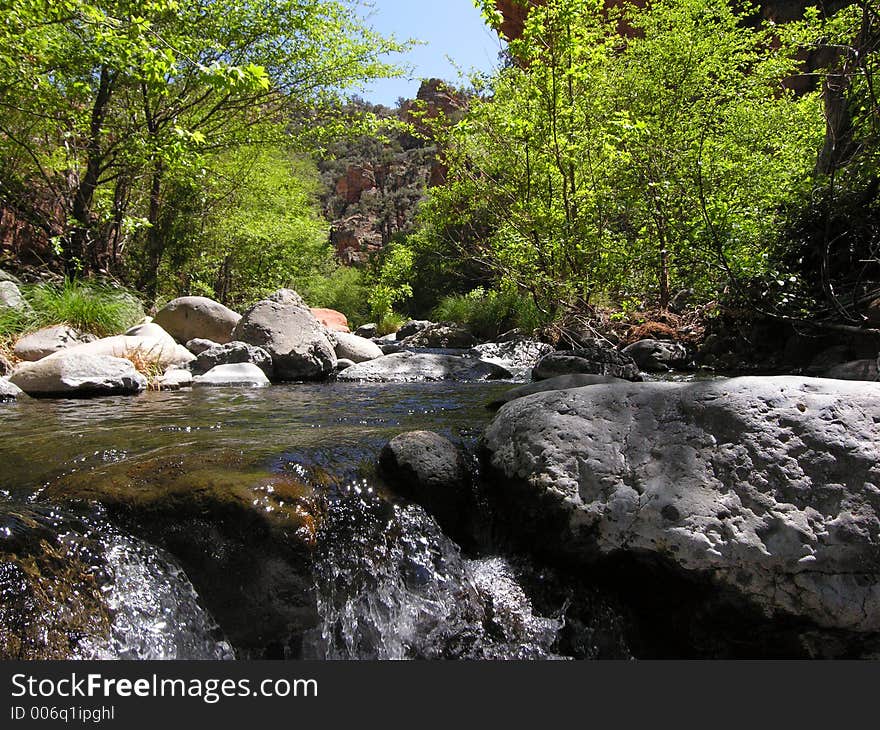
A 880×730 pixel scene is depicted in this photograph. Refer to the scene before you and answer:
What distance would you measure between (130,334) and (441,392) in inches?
198

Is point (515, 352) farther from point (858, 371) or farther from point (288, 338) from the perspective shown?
point (858, 371)

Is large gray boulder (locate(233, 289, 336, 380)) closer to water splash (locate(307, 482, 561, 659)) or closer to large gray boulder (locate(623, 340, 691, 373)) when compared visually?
large gray boulder (locate(623, 340, 691, 373))

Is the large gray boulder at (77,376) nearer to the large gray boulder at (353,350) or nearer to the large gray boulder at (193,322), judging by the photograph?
the large gray boulder at (193,322)

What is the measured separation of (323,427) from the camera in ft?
13.6

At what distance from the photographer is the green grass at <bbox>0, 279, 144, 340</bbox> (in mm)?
7164

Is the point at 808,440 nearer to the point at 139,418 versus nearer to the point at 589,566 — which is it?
the point at 589,566

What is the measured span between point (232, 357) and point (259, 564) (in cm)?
578

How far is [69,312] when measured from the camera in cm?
772

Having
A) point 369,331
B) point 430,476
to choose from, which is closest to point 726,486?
point 430,476

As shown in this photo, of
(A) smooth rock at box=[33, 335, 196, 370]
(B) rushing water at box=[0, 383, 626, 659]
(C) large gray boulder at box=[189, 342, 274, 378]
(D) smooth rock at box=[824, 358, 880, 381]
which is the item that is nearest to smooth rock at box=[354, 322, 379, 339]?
(C) large gray boulder at box=[189, 342, 274, 378]

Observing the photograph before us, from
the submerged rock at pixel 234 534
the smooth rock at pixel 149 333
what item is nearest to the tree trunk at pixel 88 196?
the smooth rock at pixel 149 333

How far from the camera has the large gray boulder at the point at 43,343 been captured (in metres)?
6.71

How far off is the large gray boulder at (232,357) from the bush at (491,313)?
19.3ft

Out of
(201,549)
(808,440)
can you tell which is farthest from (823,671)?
(201,549)
